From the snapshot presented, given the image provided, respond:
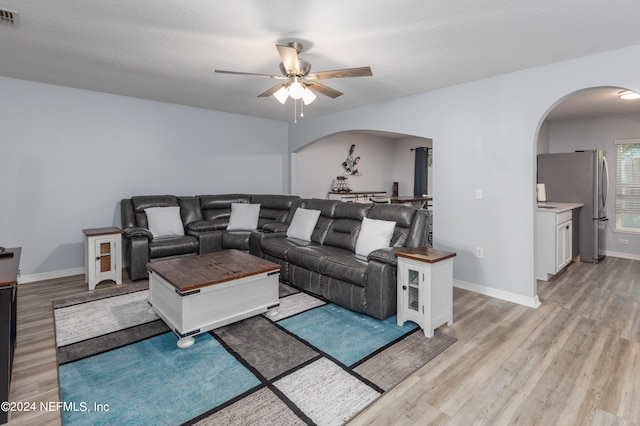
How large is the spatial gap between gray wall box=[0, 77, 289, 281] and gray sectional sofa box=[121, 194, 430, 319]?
0.43 meters

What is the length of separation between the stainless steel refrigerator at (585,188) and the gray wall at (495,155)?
8.00 ft

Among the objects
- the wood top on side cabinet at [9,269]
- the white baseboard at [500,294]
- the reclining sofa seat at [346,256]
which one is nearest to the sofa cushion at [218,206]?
the reclining sofa seat at [346,256]

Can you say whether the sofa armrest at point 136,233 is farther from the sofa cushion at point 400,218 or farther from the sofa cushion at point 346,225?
the sofa cushion at point 400,218

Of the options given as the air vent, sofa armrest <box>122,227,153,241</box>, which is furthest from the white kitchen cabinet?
the air vent

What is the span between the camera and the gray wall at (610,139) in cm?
531

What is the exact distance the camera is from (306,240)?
13.9ft

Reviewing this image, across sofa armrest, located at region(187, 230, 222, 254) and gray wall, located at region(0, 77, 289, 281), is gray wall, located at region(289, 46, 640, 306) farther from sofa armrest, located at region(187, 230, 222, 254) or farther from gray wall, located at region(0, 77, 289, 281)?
gray wall, located at region(0, 77, 289, 281)

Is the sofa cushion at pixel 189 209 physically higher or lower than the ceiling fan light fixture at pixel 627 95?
lower

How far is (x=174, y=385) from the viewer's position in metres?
2.00

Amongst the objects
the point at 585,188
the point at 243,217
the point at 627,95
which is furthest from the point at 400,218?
the point at 585,188

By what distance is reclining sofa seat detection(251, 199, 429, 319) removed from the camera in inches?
113

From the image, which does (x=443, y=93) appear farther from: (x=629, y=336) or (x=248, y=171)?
(x=248, y=171)

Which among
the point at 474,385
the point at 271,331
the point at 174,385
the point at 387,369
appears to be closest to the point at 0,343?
the point at 174,385

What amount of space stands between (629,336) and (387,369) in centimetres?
213
